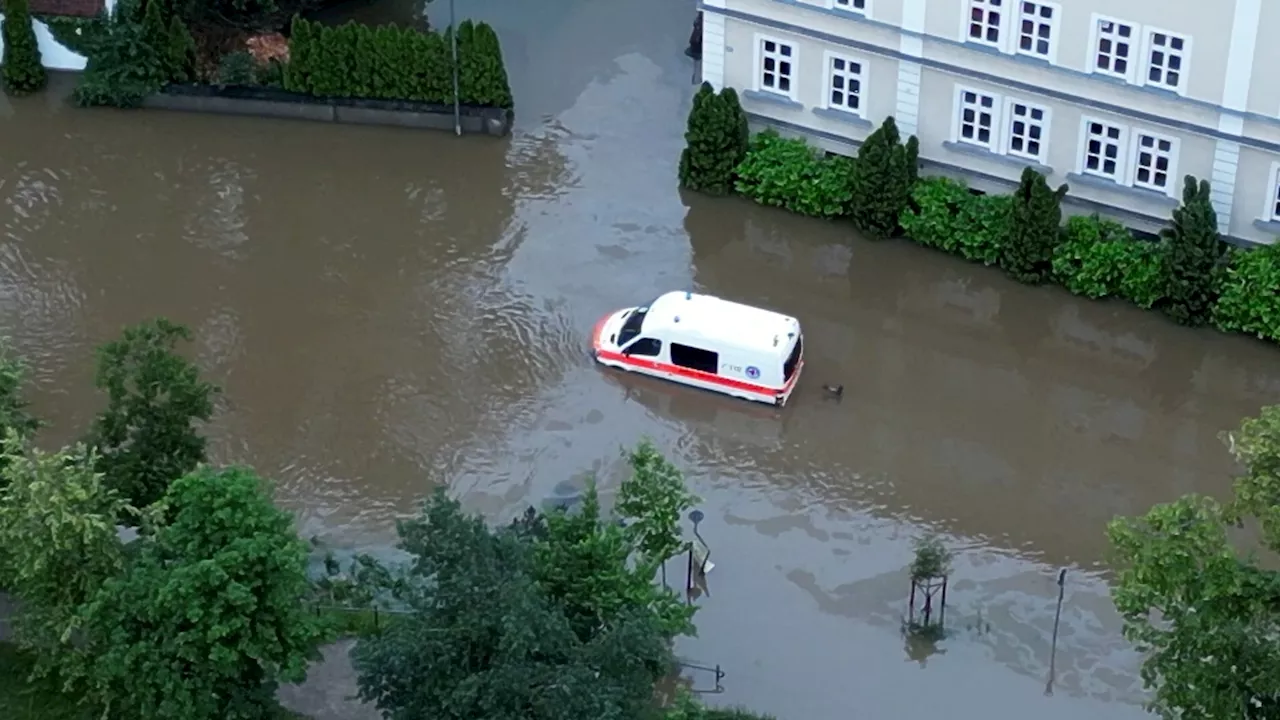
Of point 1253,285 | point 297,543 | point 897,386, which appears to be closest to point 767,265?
point 897,386

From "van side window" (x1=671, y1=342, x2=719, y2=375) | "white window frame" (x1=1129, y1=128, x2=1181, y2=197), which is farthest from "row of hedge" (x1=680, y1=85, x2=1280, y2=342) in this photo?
"van side window" (x1=671, y1=342, x2=719, y2=375)

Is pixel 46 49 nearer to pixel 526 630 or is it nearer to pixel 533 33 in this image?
pixel 533 33

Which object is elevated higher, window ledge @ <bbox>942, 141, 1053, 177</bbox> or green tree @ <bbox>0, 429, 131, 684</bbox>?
window ledge @ <bbox>942, 141, 1053, 177</bbox>

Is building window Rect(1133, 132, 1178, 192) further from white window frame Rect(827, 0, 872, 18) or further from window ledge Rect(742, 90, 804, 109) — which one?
window ledge Rect(742, 90, 804, 109)

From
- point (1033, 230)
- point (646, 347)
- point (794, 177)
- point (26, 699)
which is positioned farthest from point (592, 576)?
point (794, 177)

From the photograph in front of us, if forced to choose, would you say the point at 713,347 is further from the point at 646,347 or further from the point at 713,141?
the point at 713,141

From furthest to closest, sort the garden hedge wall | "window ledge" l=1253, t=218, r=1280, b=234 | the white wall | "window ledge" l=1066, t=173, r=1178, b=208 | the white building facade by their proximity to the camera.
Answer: the white wall
"window ledge" l=1066, t=173, r=1178, b=208
"window ledge" l=1253, t=218, r=1280, b=234
the garden hedge wall
the white building facade
